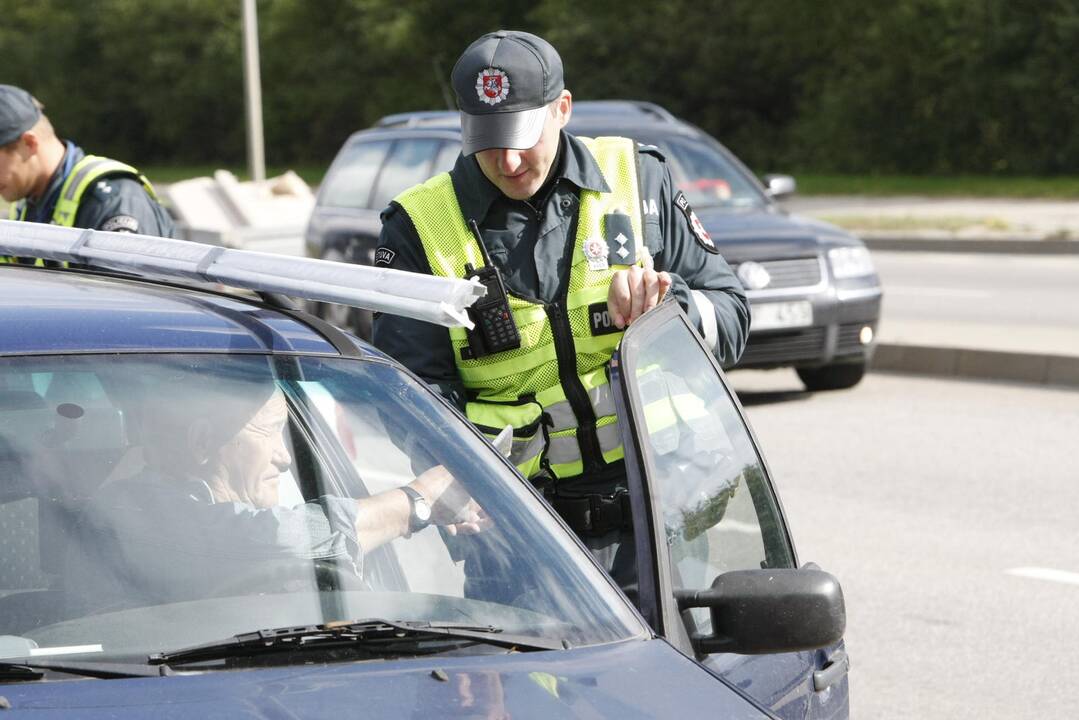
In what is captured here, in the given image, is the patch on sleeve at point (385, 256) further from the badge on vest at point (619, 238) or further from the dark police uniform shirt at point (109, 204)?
the dark police uniform shirt at point (109, 204)

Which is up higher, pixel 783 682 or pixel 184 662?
pixel 184 662

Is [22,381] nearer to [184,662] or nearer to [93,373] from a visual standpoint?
[93,373]

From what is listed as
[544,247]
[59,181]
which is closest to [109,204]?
[59,181]

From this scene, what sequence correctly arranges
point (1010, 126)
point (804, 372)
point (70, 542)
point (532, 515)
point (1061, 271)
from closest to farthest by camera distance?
point (70, 542), point (532, 515), point (804, 372), point (1061, 271), point (1010, 126)

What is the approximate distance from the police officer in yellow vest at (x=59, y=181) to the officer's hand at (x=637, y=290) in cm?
276

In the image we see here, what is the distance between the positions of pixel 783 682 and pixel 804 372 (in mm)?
8377

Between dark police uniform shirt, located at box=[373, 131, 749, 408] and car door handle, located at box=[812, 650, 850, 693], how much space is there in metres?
0.70

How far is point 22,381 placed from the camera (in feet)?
8.64

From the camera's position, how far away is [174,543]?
2.61 metres

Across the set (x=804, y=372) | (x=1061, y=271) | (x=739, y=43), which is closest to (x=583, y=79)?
(x=739, y=43)

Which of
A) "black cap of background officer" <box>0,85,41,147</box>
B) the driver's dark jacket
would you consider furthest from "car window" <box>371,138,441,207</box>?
the driver's dark jacket

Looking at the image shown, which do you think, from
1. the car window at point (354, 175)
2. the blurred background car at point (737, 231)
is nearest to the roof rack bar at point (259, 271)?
the blurred background car at point (737, 231)

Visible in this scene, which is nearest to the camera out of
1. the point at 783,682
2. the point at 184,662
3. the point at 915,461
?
the point at 184,662

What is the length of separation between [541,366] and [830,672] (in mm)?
802
